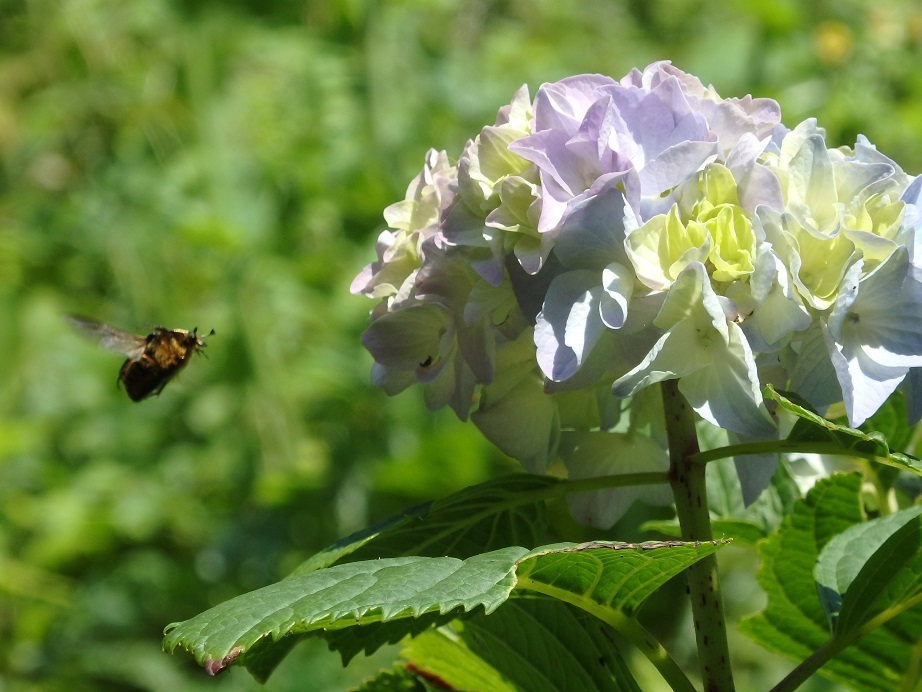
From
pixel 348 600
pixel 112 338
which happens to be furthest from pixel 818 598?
pixel 112 338

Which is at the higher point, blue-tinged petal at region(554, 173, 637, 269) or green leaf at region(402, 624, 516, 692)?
blue-tinged petal at region(554, 173, 637, 269)

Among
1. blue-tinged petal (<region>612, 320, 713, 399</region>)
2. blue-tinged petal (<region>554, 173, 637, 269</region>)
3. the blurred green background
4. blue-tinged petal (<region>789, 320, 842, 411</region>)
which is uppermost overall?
blue-tinged petal (<region>554, 173, 637, 269</region>)

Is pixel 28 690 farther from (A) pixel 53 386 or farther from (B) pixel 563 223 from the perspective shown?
(B) pixel 563 223

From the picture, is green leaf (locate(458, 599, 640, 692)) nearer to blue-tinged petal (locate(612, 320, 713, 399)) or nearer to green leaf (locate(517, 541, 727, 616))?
green leaf (locate(517, 541, 727, 616))

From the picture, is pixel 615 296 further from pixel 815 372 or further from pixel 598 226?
pixel 815 372

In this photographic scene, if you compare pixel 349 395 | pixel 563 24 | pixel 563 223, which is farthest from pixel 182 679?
pixel 563 24

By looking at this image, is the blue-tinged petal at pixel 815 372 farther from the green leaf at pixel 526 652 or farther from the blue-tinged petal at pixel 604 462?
the green leaf at pixel 526 652

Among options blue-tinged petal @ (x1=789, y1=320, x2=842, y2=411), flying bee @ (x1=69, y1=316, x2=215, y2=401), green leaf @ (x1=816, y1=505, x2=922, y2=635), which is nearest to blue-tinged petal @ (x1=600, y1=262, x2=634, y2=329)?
blue-tinged petal @ (x1=789, y1=320, x2=842, y2=411)
